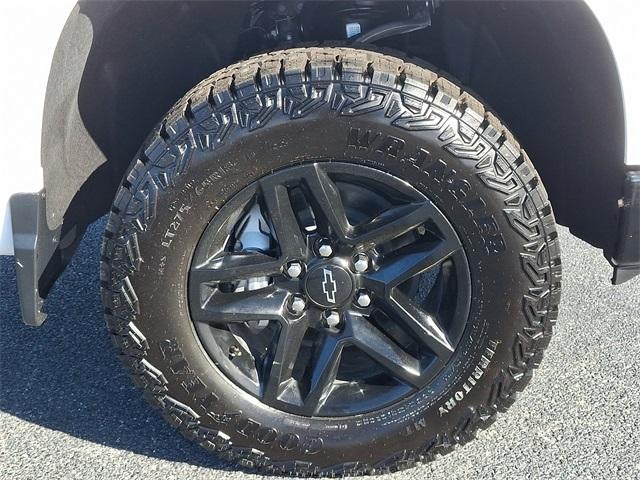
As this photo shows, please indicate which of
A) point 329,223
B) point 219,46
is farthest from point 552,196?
point 219,46

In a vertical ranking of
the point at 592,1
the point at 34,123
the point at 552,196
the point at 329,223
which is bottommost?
the point at 552,196

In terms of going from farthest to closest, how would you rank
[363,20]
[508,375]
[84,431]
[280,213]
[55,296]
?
[55,296] → [84,431] → [363,20] → [508,375] → [280,213]

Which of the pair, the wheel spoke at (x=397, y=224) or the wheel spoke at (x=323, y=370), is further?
the wheel spoke at (x=323, y=370)

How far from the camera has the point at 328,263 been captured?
2.10 meters

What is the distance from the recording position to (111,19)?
2.16 m

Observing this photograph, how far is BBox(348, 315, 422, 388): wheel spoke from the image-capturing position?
217cm

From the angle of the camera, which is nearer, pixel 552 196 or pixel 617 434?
pixel 617 434

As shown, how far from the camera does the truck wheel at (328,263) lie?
1.99 meters

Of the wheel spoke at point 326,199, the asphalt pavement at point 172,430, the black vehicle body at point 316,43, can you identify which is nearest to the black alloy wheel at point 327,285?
the wheel spoke at point 326,199

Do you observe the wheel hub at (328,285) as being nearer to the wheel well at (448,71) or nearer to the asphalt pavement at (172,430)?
the asphalt pavement at (172,430)

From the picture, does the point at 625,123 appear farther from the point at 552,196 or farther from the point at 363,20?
the point at 363,20

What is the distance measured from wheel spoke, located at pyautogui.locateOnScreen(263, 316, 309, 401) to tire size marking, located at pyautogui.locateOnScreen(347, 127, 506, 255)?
1.85ft

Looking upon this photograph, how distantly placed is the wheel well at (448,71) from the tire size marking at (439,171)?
17.0 inches

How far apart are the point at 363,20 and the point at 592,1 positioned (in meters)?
0.75
